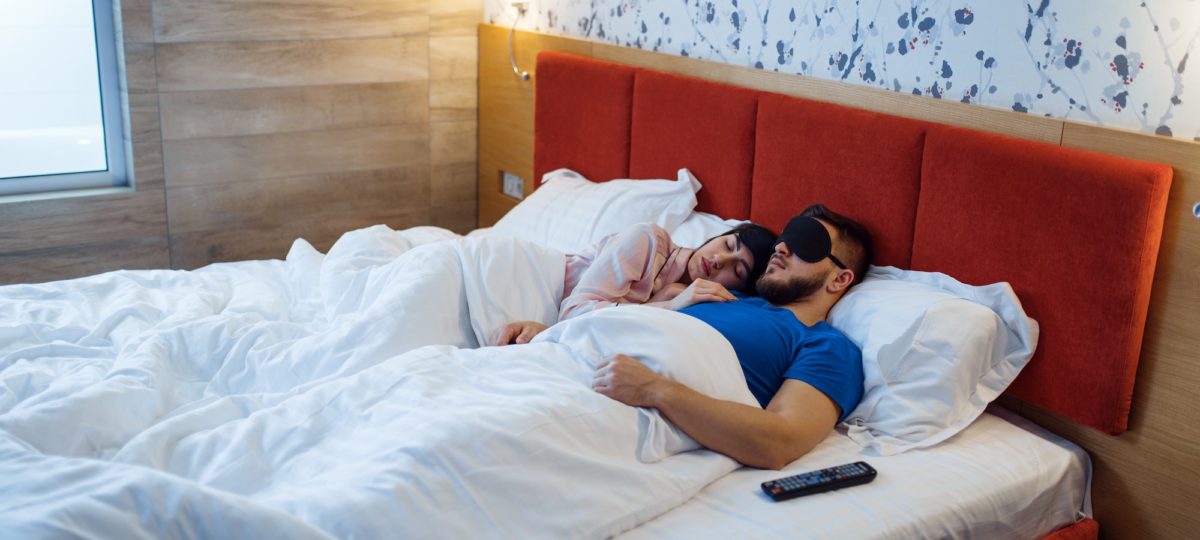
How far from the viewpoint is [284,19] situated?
134 inches

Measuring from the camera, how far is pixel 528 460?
1608 mm

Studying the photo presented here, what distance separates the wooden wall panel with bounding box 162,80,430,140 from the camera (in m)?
3.28

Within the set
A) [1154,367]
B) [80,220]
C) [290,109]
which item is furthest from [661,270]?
[80,220]

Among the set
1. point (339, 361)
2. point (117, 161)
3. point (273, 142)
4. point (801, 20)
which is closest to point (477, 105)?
point (273, 142)

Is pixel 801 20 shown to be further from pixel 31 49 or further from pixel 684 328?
pixel 31 49

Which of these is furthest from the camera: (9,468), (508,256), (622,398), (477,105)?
(477,105)

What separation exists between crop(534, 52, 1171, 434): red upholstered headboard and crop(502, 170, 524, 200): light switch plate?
35.8 inches

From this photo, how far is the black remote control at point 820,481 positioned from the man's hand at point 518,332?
0.66 metres

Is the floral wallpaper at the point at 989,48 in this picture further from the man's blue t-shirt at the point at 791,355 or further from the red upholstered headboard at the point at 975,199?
the man's blue t-shirt at the point at 791,355

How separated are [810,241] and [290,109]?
206cm

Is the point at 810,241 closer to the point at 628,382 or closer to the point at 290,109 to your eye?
the point at 628,382

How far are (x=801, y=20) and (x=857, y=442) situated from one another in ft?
3.66

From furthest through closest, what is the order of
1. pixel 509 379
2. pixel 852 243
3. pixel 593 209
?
1. pixel 593 209
2. pixel 852 243
3. pixel 509 379

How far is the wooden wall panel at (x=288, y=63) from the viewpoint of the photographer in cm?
324
